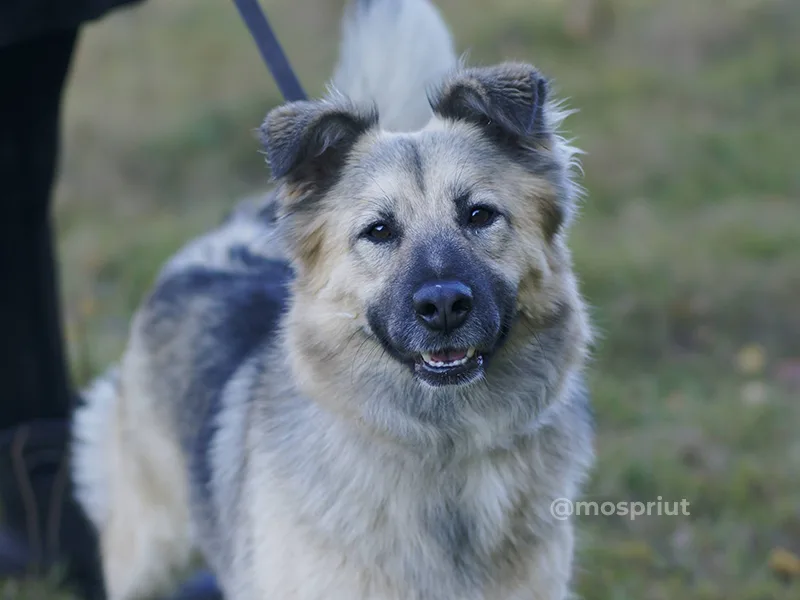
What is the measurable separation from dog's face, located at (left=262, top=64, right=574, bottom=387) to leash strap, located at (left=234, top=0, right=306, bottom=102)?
1.35ft

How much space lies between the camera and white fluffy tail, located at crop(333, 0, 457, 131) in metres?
3.07

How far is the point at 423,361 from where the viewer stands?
7.97 ft

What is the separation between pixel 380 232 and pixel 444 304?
0.37 metres

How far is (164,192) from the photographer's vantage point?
7.85 meters

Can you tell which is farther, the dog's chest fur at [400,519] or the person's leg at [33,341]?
the person's leg at [33,341]

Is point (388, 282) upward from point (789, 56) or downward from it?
upward

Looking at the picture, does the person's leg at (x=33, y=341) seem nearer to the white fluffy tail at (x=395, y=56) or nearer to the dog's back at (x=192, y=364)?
the dog's back at (x=192, y=364)

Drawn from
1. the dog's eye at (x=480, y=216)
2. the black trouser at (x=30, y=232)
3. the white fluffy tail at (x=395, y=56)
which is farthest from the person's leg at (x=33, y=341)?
the dog's eye at (x=480, y=216)

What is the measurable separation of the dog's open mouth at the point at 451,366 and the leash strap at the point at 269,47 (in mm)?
1081

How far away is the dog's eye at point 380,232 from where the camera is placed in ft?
8.39

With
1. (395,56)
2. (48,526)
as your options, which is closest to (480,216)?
(395,56)

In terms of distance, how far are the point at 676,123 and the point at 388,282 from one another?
5964 mm

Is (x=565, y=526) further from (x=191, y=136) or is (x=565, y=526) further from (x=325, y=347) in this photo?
(x=191, y=136)

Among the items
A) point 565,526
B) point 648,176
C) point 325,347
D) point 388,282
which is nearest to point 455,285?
point 388,282
